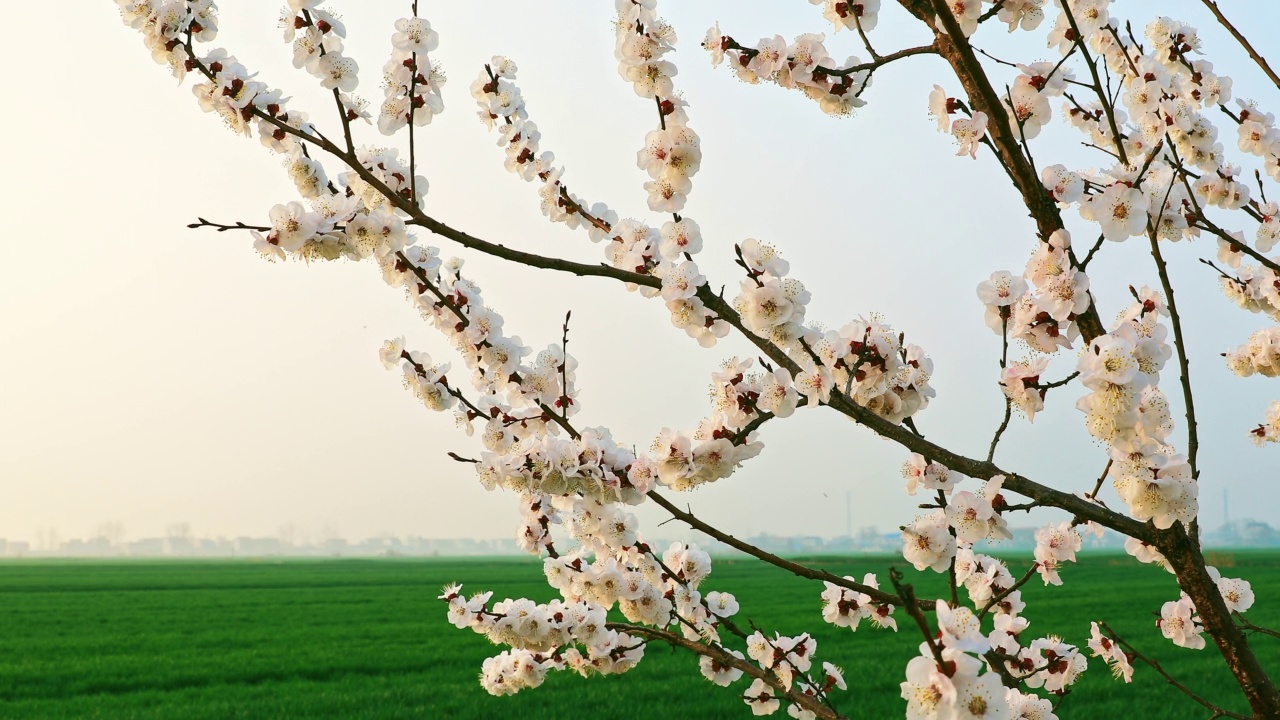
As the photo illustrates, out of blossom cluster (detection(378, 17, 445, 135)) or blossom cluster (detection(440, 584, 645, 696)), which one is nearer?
blossom cluster (detection(378, 17, 445, 135))

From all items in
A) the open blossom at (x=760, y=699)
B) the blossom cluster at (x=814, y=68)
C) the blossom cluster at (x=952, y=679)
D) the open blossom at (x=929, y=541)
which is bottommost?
the open blossom at (x=760, y=699)

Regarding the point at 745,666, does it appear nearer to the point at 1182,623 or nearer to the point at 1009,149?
the point at 1009,149

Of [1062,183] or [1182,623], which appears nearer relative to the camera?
[1062,183]

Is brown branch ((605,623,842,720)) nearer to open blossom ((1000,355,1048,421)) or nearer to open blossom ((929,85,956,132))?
open blossom ((1000,355,1048,421))

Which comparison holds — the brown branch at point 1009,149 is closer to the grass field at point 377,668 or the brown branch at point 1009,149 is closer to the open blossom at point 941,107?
the open blossom at point 941,107

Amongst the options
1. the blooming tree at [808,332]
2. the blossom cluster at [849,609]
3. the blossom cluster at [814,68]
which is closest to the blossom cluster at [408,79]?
the blooming tree at [808,332]

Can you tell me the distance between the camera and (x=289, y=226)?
1999mm

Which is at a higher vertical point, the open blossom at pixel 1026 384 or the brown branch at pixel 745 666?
the open blossom at pixel 1026 384

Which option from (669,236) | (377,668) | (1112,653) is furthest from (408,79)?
(377,668)

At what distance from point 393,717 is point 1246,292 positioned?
8.22 metres

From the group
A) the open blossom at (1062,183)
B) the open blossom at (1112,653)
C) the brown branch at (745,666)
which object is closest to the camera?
the open blossom at (1062,183)

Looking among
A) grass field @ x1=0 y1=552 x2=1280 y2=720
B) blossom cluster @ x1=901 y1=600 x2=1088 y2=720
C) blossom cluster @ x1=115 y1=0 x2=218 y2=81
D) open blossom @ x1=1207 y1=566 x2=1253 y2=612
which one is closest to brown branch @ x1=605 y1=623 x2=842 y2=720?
blossom cluster @ x1=901 y1=600 x2=1088 y2=720

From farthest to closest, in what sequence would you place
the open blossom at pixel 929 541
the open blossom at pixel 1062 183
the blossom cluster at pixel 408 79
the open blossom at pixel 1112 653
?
the open blossom at pixel 1112 653
the blossom cluster at pixel 408 79
the open blossom at pixel 929 541
the open blossom at pixel 1062 183

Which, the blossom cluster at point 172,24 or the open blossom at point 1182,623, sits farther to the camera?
the open blossom at point 1182,623
